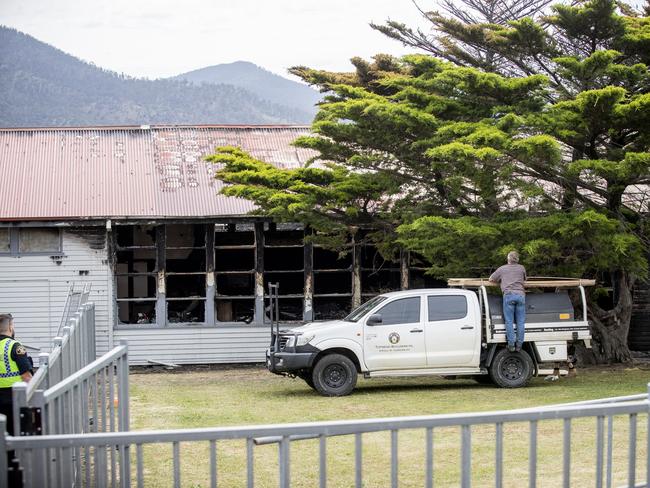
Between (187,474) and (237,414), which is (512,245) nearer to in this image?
(237,414)

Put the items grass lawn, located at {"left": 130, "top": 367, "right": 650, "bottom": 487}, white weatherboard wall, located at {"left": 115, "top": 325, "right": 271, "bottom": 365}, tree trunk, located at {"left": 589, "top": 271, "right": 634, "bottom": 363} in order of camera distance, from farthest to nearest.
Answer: white weatherboard wall, located at {"left": 115, "top": 325, "right": 271, "bottom": 365} → tree trunk, located at {"left": 589, "top": 271, "right": 634, "bottom": 363} → grass lawn, located at {"left": 130, "top": 367, "right": 650, "bottom": 487}

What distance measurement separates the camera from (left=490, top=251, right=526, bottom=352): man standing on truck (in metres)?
16.9

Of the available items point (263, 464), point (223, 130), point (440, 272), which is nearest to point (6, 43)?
point (223, 130)

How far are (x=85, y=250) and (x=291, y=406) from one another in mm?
9659

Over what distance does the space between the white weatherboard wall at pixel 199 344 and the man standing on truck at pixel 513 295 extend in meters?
8.11

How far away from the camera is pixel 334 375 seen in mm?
16734

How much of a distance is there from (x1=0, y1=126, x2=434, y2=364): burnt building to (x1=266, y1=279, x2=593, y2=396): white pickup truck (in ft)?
19.0

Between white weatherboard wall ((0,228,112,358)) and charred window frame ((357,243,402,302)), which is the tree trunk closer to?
charred window frame ((357,243,402,302))

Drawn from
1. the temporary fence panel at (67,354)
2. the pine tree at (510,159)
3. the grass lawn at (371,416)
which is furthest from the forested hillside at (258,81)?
the temporary fence panel at (67,354)

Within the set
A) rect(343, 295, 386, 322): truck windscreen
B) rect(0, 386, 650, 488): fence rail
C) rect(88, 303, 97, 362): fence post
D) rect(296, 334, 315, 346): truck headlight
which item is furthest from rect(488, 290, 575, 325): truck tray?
rect(0, 386, 650, 488): fence rail

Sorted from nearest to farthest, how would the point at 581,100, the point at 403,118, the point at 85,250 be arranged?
the point at 581,100, the point at 403,118, the point at 85,250

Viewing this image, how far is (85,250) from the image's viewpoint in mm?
23516

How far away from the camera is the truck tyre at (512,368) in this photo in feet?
56.4

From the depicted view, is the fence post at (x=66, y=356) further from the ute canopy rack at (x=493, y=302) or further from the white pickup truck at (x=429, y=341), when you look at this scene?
the ute canopy rack at (x=493, y=302)
